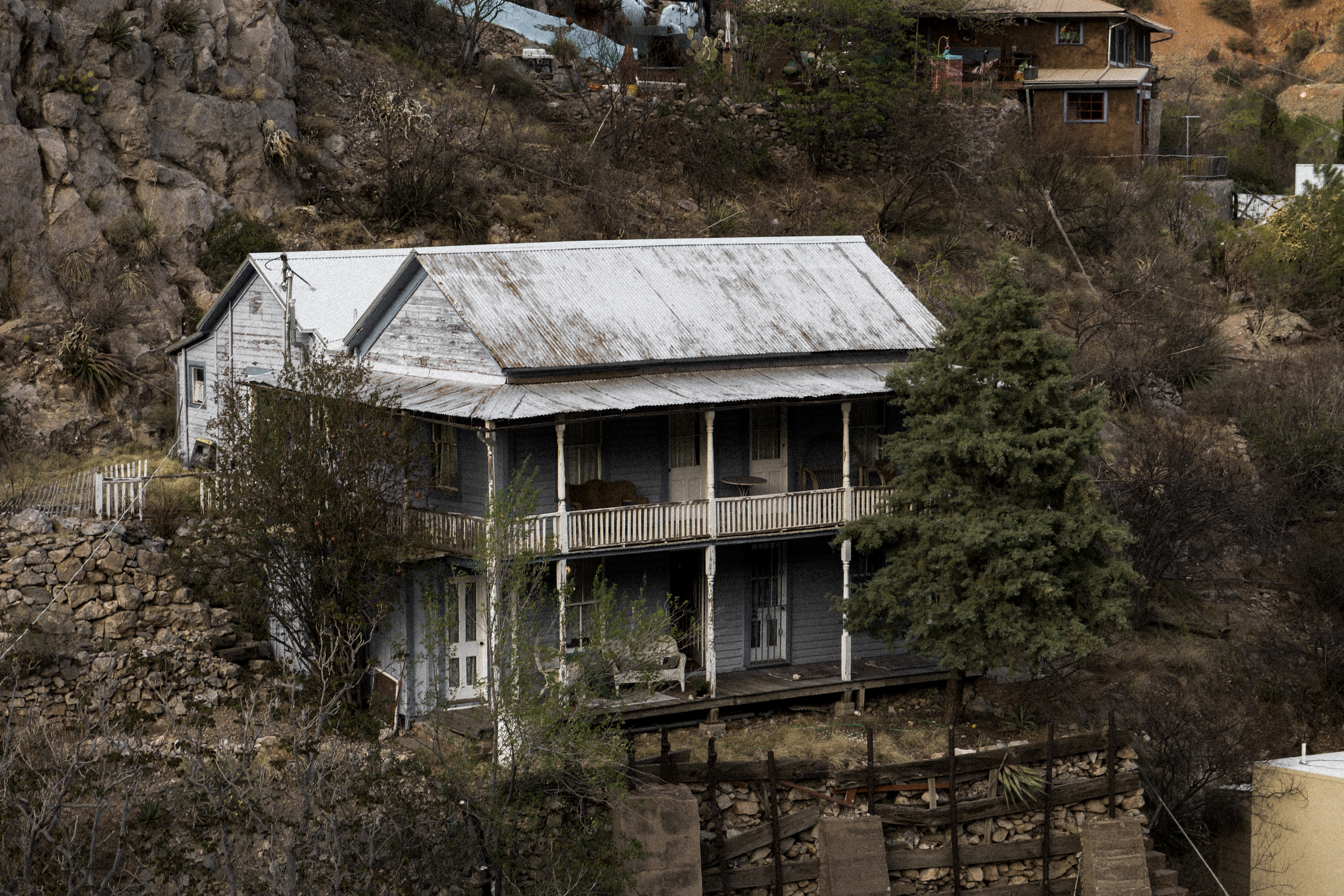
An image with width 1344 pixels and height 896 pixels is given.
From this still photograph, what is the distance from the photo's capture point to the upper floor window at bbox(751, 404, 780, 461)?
24938mm

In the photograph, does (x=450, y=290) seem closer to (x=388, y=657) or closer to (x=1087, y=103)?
(x=388, y=657)

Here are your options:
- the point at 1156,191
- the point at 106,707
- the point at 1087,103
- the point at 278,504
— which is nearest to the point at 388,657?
the point at 278,504

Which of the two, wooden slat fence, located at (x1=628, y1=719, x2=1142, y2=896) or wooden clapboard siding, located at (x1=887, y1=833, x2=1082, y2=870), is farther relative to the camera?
wooden clapboard siding, located at (x1=887, y1=833, x2=1082, y2=870)

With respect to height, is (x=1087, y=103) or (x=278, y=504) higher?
(x=1087, y=103)

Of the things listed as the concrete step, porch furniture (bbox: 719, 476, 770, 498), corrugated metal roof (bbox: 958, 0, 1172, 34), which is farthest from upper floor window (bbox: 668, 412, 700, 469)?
corrugated metal roof (bbox: 958, 0, 1172, 34)

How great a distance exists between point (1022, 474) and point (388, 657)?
9.86 m

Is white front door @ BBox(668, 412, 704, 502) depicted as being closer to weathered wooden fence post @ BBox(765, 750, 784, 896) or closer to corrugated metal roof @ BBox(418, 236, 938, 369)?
corrugated metal roof @ BBox(418, 236, 938, 369)

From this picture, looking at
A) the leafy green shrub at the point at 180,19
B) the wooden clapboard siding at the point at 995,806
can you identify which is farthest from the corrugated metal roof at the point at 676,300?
the leafy green shrub at the point at 180,19

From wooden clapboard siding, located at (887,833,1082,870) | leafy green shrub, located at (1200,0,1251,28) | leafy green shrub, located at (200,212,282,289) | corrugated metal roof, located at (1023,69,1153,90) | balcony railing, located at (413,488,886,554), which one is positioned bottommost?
wooden clapboard siding, located at (887,833,1082,870)

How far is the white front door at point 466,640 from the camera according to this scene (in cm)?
2231

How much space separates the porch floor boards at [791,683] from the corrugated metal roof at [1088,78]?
1209 inches

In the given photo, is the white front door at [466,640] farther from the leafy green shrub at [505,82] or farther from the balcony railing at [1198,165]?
the balcony railing at [1198,165]

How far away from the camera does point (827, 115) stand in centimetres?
4703

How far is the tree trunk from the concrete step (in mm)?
3531
